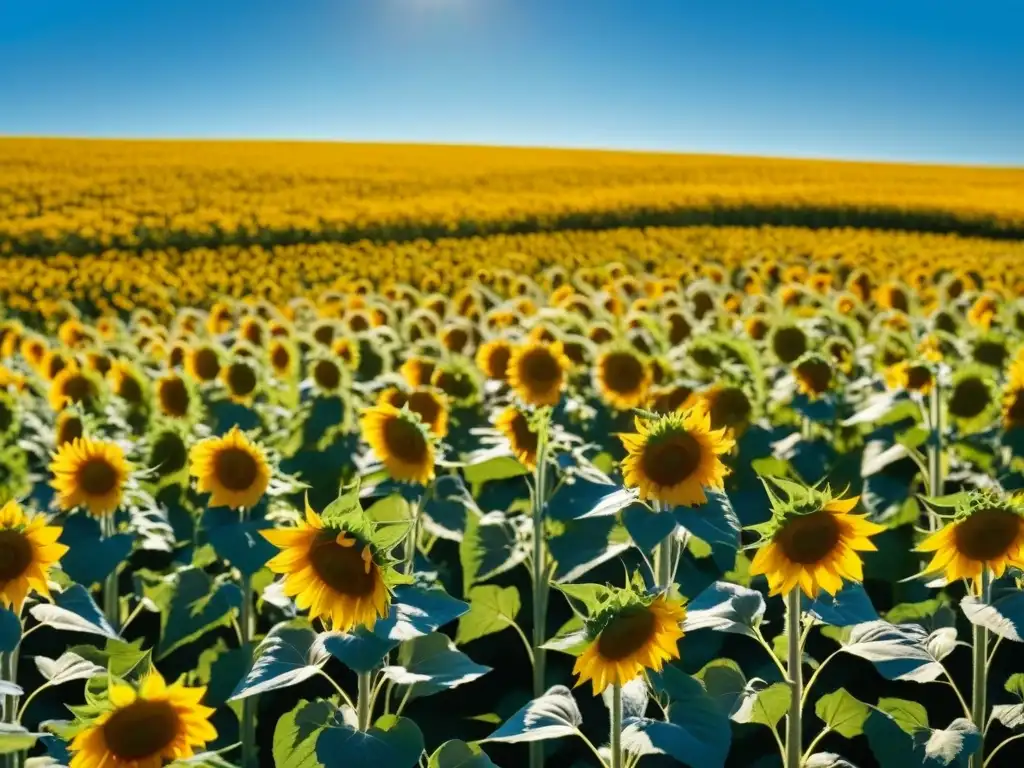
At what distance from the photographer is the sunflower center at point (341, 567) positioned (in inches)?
80.9

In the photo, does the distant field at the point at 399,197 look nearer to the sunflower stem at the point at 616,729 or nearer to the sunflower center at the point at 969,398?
the sunflower center at the point at 969,398

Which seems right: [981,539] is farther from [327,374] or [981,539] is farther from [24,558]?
[327,374]

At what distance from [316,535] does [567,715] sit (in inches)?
26.9

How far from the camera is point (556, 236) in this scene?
19375 mm

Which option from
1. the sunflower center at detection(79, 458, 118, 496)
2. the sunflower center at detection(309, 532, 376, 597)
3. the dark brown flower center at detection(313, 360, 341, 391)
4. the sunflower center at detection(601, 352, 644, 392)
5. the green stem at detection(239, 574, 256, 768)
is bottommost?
the green stem at detection(239, 574, 256, 768)

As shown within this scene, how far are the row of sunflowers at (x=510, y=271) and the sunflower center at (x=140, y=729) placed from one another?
Answer: 6871mm

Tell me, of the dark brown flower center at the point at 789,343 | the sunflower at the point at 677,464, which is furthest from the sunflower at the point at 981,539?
the dark brown flower center at the point at 789,343

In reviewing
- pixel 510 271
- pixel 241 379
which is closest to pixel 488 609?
→ pixel 241 379

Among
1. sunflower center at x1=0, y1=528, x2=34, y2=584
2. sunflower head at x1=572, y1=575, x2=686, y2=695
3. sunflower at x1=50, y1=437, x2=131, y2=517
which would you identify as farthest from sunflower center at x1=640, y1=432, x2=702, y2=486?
sunflower at x1=50, y1=437, x2=131, y2=517

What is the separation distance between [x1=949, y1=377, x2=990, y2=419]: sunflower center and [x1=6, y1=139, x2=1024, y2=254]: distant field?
17722 millimetres

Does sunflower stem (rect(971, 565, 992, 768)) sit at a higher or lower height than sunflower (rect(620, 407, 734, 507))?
lower

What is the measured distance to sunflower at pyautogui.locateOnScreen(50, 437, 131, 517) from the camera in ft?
10.7

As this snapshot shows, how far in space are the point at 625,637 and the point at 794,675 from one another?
540 millimetres

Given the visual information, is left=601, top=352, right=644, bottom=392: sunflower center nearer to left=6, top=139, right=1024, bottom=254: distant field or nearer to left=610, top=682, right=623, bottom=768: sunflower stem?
left=610, top=682, right=623, bottom=768: sunflower stem
